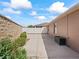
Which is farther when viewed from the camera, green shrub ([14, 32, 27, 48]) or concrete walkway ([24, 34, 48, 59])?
concrete walkway ([24, 34, 48, 59])

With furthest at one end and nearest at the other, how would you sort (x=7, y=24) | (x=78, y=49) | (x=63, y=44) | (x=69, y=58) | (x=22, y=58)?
(x=63, y=44)
(x=7, y=24)
(x=78, y=49)
(x=69, y=58)
(x=22, y=58)

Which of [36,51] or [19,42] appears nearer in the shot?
[36,51]

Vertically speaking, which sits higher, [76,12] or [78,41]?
[76,12]

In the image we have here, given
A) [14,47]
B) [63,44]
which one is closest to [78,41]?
[63,44]

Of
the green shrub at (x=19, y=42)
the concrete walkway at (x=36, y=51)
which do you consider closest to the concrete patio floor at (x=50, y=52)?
the concrete walkway at (x=36, y=51)

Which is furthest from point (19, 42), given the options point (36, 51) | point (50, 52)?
point (50, 52)

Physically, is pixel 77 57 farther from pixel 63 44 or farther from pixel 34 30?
pixel 34 30

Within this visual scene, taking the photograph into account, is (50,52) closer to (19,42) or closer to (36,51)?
(36,51)

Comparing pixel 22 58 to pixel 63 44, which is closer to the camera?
pixel 22 58

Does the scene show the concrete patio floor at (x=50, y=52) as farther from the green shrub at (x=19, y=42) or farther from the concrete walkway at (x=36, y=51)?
the green shrub at (x=19, y=42)

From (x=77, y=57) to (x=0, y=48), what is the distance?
15.4ft

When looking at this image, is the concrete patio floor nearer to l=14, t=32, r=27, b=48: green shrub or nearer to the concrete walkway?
the concrete walkway

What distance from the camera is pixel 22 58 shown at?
16.4ft

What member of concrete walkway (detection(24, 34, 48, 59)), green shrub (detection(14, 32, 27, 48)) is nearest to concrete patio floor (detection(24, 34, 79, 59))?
concrete walkway (detection(24, 34, 48, 59))
